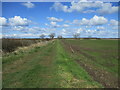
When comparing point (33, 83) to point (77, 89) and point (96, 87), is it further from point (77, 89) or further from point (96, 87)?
point (96, 87)

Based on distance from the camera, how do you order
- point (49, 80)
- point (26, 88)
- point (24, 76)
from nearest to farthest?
point (26, 88) → point (49, 80) → point (24, 76)

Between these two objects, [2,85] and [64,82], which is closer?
[2,85]

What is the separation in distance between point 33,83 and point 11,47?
29.0 meters

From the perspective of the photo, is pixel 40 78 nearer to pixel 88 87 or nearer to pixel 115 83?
pixel 88 87

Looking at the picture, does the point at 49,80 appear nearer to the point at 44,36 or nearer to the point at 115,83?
the point at 115,83

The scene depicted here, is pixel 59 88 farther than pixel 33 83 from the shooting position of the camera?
No

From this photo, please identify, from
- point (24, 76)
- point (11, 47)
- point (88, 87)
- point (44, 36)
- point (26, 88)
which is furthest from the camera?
point (44, 36)

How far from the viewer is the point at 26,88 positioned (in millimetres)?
9531

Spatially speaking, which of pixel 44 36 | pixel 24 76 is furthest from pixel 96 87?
pixel 44 36

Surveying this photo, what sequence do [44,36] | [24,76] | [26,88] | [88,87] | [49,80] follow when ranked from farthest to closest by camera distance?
[44,36] → [24,76] → [49,80] → [88,87] → [26,88]

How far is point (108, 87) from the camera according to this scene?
1148cm

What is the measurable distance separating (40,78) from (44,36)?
18720cm

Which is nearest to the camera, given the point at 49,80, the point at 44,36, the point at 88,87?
the point at 88,87

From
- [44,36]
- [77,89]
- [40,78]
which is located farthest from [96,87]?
[44,36]
